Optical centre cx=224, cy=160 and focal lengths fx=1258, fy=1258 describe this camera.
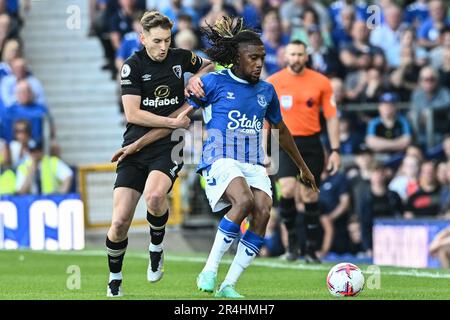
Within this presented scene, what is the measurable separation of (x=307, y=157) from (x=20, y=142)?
7591 millimetres

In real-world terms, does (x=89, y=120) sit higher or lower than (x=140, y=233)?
higher

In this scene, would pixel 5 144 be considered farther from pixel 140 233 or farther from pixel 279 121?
pixel 279 121

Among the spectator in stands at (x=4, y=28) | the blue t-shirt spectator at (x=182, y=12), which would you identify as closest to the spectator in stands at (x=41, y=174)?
the spectator in stands at (x=4, y=28)

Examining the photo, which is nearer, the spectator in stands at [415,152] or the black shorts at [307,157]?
the black shorts at [307,157]

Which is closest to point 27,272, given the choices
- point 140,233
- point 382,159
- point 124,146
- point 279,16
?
point 124,146

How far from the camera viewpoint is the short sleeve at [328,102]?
15859 mm

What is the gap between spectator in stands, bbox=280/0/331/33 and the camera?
24031 millimetres

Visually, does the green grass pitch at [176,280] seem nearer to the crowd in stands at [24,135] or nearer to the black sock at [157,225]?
the black sock at [157,225]

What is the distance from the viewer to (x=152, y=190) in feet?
37.7

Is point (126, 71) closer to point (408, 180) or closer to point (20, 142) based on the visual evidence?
point (408, 180)

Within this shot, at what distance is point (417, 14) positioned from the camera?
2431 cm

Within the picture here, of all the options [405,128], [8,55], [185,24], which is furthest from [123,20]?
[405,128]

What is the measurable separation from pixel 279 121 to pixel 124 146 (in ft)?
4.84

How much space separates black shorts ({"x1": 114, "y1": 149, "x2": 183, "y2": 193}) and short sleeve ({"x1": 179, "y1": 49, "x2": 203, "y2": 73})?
0.88 meters
